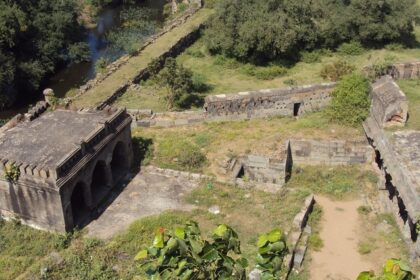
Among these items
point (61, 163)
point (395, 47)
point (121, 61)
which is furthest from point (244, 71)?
point (61, 163)

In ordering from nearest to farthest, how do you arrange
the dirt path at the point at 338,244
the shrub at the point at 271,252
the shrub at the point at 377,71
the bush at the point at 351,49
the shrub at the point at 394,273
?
1. the shrub at the point at 394,273
2. the shrub at the point at 271,252
3. the dirt path at the point at 338,244
4. the shrub at the point at 377,71
5. the bush at the point at 351,49

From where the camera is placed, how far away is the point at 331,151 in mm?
20250

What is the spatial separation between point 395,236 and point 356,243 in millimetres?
1314

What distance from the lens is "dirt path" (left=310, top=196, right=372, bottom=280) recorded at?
50.9 ft

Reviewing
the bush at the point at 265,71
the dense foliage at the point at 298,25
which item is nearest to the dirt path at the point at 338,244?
the bush at the point at 265,71

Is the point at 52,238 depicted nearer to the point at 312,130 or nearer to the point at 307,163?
the point at 307,163

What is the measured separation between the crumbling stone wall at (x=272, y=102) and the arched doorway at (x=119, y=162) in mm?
5159

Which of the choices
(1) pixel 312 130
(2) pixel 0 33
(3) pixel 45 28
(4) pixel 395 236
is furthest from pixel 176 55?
(4) pixel 395 236

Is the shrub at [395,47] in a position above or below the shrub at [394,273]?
below

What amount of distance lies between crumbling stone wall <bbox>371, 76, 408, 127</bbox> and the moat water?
17279mm

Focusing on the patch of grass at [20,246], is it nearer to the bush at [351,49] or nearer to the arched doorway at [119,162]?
the arched doorway at [119,162]

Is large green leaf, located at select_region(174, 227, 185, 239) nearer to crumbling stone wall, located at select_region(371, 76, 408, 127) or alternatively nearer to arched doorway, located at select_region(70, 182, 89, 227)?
arched doorway, located at select_region(70, 182, 89, 227)

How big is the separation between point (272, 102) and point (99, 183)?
889 centimetres

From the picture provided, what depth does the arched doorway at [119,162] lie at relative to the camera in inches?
761
